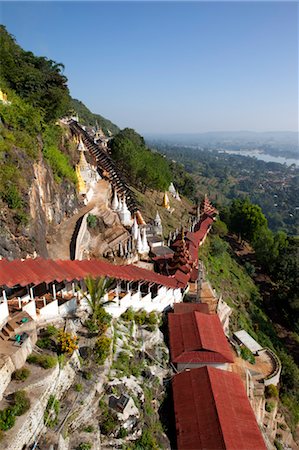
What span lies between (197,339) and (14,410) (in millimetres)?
12273

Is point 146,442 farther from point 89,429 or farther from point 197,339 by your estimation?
point 197,339

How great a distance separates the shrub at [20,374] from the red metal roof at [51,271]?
351cm

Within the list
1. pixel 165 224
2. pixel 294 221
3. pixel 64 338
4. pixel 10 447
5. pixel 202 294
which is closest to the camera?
pixel 10 447

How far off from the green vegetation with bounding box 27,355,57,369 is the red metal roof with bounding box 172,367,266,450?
7319 mm

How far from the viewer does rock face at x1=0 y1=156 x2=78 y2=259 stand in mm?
19266

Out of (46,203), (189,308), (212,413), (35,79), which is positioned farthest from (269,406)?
(35,79)

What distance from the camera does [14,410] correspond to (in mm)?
10992

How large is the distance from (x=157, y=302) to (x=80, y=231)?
979 cm

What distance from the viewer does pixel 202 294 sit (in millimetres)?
27719

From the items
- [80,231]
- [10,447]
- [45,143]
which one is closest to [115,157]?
[45,143]

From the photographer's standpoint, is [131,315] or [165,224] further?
[165,224]

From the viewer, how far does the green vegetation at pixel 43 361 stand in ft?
42.9

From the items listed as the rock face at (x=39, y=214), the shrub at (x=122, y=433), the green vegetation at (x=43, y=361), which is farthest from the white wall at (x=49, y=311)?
the shrub at (x=122, y=433)

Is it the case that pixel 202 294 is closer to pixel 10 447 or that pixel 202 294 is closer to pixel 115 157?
pixel 10 447
